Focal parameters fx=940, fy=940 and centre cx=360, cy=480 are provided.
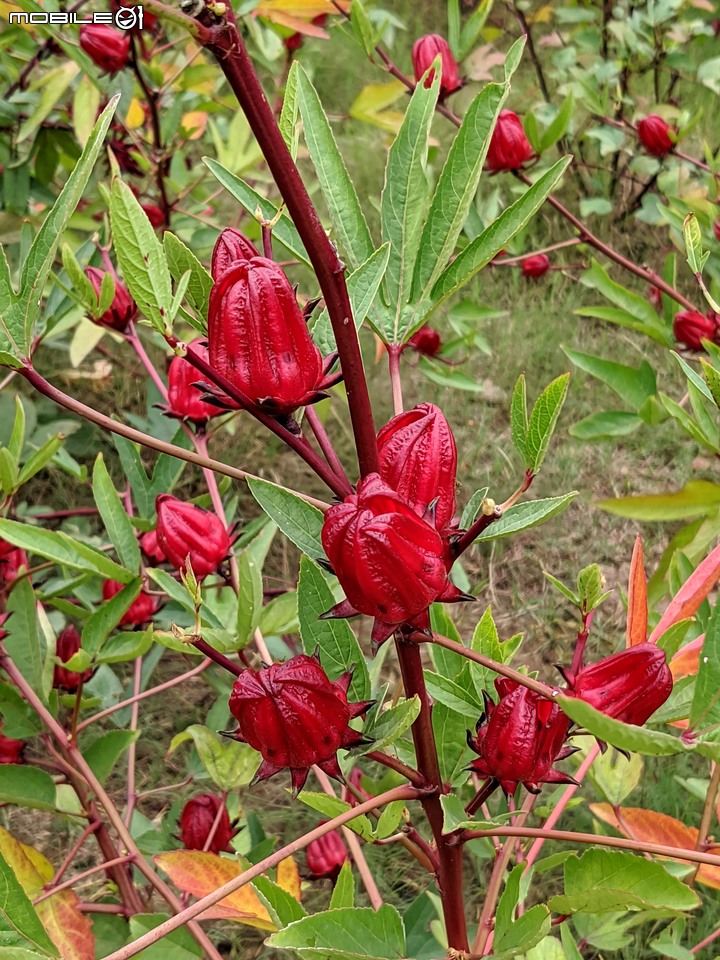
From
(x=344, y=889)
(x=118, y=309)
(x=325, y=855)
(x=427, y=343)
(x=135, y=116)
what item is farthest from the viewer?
(x=135, y=116)

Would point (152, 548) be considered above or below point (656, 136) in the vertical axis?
below

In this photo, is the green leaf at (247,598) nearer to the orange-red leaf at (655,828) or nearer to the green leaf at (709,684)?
the green leaf at (709,684)

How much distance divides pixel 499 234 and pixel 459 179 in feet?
0.13

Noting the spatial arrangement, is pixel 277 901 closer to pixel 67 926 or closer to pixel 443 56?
pixel 67 926

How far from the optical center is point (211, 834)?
3.21 ft

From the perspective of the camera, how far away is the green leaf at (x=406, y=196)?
0.55m

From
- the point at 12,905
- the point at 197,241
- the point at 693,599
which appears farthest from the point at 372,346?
the point at 12,905

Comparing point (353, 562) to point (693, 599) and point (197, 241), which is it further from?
point (197, 241)

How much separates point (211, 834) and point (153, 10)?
82 centimetres

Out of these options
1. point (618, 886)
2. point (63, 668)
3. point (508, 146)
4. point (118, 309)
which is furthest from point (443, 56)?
point (618, 886)

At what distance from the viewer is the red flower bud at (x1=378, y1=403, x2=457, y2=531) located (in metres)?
0.49


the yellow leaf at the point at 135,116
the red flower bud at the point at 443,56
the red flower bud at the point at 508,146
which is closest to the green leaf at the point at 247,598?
the red flower bud at the point at 508,146

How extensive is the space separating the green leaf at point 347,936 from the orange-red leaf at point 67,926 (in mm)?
303

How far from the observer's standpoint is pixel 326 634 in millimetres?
620
